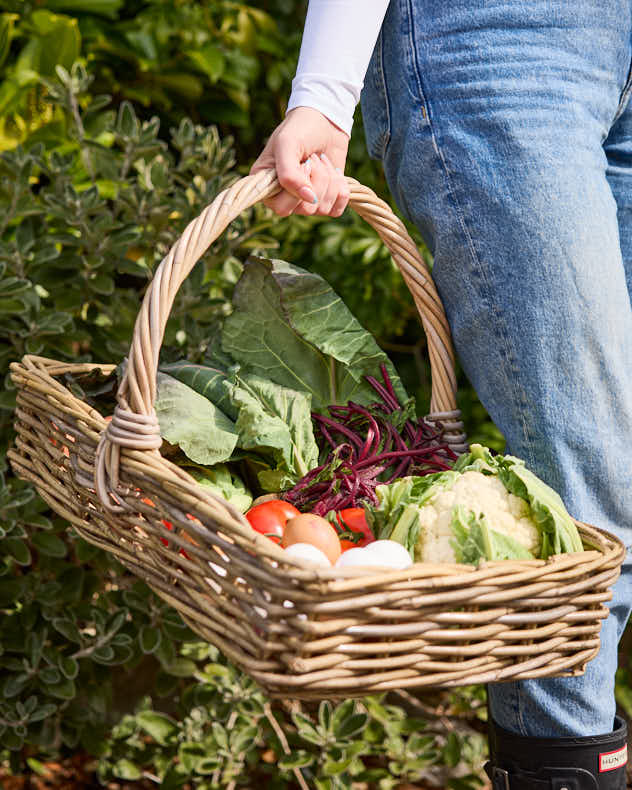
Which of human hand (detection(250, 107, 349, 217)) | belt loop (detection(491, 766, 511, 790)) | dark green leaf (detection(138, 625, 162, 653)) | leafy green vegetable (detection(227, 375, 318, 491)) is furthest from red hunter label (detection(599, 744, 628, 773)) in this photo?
dark green leaf (detection(138, 625, 162, 653))

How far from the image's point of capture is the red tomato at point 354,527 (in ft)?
3.81

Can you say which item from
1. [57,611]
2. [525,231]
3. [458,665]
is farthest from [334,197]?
[57,611]

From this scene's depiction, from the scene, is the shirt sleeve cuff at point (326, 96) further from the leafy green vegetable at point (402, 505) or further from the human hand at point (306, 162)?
the leafy green vegetable at point (402, 505)

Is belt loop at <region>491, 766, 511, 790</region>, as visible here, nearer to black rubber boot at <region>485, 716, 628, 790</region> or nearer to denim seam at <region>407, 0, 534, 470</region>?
black rubber boot at <region>485, 716, 628, 790</region>

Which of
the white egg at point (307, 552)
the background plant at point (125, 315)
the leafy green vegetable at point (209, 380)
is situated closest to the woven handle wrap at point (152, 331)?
the white egg at point (307, 552)

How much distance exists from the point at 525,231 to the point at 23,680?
1.49m

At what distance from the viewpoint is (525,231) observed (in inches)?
44.2

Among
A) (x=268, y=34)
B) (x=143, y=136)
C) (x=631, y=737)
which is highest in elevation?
(x=268, y=34)

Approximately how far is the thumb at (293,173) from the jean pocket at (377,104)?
0.84 ft

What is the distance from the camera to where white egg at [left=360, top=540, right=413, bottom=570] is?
0.93 meters

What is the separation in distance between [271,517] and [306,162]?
1.60 feet

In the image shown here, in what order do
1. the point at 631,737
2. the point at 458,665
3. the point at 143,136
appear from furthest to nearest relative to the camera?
the point at 631,737 < the point at 143,136 < the point at 458,665

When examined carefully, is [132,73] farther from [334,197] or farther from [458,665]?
[458,665]

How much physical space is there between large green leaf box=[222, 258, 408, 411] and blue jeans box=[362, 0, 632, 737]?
32 cm
